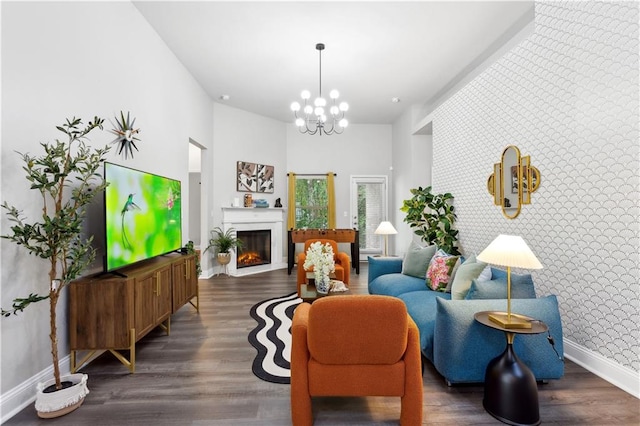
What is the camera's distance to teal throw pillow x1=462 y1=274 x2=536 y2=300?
250 centimetres

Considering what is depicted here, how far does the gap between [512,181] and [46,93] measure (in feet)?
13.8

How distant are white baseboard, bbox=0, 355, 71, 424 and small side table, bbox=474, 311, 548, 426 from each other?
2971 millimetres

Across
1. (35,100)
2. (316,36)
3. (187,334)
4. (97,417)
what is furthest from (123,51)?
(97,417)

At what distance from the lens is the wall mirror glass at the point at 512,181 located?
3.14 metres

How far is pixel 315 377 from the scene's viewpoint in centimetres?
179

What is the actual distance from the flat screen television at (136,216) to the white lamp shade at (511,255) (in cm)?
277

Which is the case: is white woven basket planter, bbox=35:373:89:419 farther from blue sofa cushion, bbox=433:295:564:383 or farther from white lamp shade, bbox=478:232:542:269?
white lamp shade, bbox=478:232:542:269

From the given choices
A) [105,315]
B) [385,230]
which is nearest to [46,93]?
[105,315]

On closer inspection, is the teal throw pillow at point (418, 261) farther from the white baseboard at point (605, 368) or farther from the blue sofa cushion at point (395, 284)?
the white baseboard at point (605, 368)

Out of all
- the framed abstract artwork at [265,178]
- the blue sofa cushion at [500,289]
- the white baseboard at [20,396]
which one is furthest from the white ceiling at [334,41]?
the white baseboard at [20,396]

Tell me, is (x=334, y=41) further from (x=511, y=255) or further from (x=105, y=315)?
(x=105, y=315)

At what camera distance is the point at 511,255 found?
6.71 feet

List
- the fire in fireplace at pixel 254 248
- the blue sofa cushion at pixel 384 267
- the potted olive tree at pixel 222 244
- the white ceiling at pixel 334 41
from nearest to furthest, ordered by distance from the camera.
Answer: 1. the white ceiling at pixel 334 41
2. the blue sofa cushion at pixel 384 267
3. the potted olive tree at pixel 222 244
4. the fire in fireplace at pixel 254 248

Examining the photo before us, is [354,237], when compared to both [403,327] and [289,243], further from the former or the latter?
[403,327]
